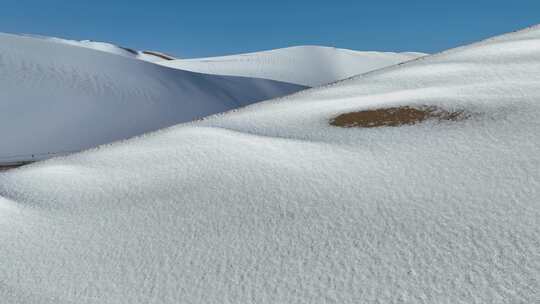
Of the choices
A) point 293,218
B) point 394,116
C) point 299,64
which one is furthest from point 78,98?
point 299,64

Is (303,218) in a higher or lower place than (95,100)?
lower

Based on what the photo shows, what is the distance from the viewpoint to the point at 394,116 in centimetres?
874

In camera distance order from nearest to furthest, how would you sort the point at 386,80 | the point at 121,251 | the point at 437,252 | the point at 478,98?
the point at 437,252 < the point at 121,251 < the point at 478,98 < the point at 386,80

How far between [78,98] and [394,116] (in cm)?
2457

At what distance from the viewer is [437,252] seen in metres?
3.90

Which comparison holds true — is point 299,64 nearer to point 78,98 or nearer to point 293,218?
point 78,98

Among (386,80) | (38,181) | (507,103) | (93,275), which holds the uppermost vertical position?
(386,80)

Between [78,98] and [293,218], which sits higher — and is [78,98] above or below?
above

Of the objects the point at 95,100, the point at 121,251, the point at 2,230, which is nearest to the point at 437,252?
the point at 121,251

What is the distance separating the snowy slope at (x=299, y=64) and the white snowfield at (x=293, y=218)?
4401 centimetres

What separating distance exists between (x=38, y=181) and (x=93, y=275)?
3.34m

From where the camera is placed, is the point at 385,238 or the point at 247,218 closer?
the point at 385,238

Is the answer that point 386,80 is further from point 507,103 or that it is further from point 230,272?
point 230,272

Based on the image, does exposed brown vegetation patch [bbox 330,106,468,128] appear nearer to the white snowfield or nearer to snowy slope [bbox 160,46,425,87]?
the white snowfield
